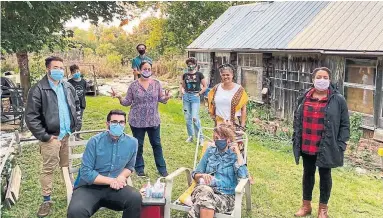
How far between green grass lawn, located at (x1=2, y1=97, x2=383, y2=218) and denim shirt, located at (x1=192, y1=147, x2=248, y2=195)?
0.75 metres

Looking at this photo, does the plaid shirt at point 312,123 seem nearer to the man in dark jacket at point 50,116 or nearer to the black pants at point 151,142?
the black pants at point 151,142

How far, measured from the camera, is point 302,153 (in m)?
4.53

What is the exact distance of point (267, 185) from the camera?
19.3 ft

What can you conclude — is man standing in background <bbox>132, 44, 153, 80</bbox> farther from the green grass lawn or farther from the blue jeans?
the green grass lawn

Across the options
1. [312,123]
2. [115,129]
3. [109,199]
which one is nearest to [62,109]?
[115,129]

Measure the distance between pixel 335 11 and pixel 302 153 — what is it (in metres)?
8.06

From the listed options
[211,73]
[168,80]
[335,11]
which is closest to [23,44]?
[335,11]

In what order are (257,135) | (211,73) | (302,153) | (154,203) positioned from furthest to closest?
(211,73), (257,135), (302,153), (154,203)

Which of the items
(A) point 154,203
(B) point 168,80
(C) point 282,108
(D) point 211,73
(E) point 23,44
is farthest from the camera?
(B) point 168,80

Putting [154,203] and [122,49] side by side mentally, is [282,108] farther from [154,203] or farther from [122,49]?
[122,49]

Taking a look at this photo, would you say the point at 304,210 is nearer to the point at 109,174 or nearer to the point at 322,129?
the point at 322,129

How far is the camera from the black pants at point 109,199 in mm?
3725

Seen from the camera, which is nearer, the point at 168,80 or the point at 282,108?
the point at 282,108

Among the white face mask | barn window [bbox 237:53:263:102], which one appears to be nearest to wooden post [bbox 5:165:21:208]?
the white face mask
